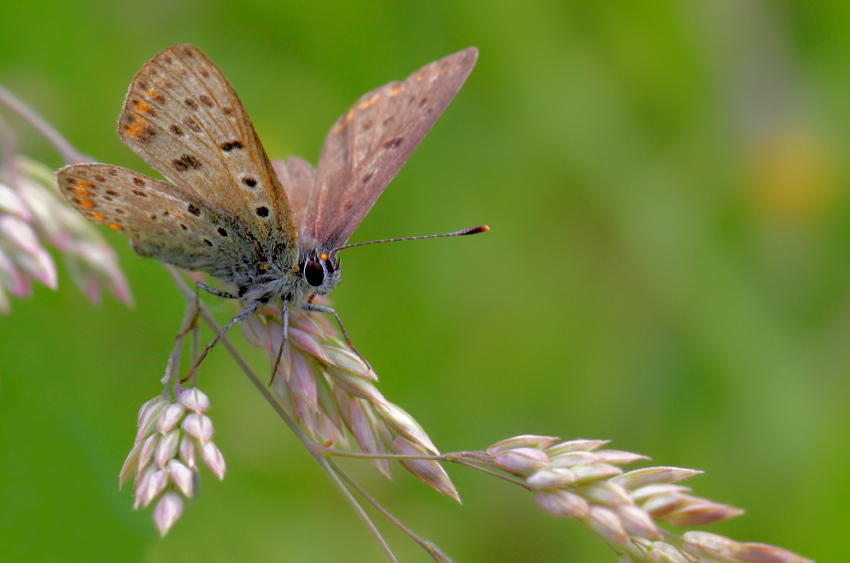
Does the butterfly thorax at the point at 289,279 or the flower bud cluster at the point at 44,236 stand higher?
the butterfly thorax at the point at 289,279

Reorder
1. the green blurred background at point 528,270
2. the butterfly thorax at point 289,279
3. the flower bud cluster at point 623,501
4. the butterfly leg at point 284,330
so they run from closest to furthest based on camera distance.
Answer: the flower bud cluster at point 623,501
the butterfly leg at point 284,330
the butterfly thorax at point 289,279
the green blurred background at point 528,270

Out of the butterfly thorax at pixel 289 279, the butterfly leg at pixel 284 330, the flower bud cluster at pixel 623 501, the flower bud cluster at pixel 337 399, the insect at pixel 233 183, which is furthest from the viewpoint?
the butterfly thorax at pixel 289 279

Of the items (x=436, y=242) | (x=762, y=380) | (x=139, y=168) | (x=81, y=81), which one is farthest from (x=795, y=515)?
(x=81, y=81)

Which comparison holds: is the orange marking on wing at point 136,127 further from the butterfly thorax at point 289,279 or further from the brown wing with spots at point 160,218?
the butterfly thorax at point 289,279

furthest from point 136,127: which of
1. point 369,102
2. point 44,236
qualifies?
point 369,102

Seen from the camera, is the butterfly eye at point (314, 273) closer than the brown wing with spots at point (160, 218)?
No

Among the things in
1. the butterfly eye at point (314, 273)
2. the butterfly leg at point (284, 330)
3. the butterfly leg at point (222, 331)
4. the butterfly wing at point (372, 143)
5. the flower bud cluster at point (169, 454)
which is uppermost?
the butterfly wing at point (372, 143)

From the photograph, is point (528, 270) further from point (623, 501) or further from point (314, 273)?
point (623, 501)

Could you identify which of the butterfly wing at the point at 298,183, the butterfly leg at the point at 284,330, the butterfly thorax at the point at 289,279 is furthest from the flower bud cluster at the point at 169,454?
the butterfly wing at the point at 298,183
